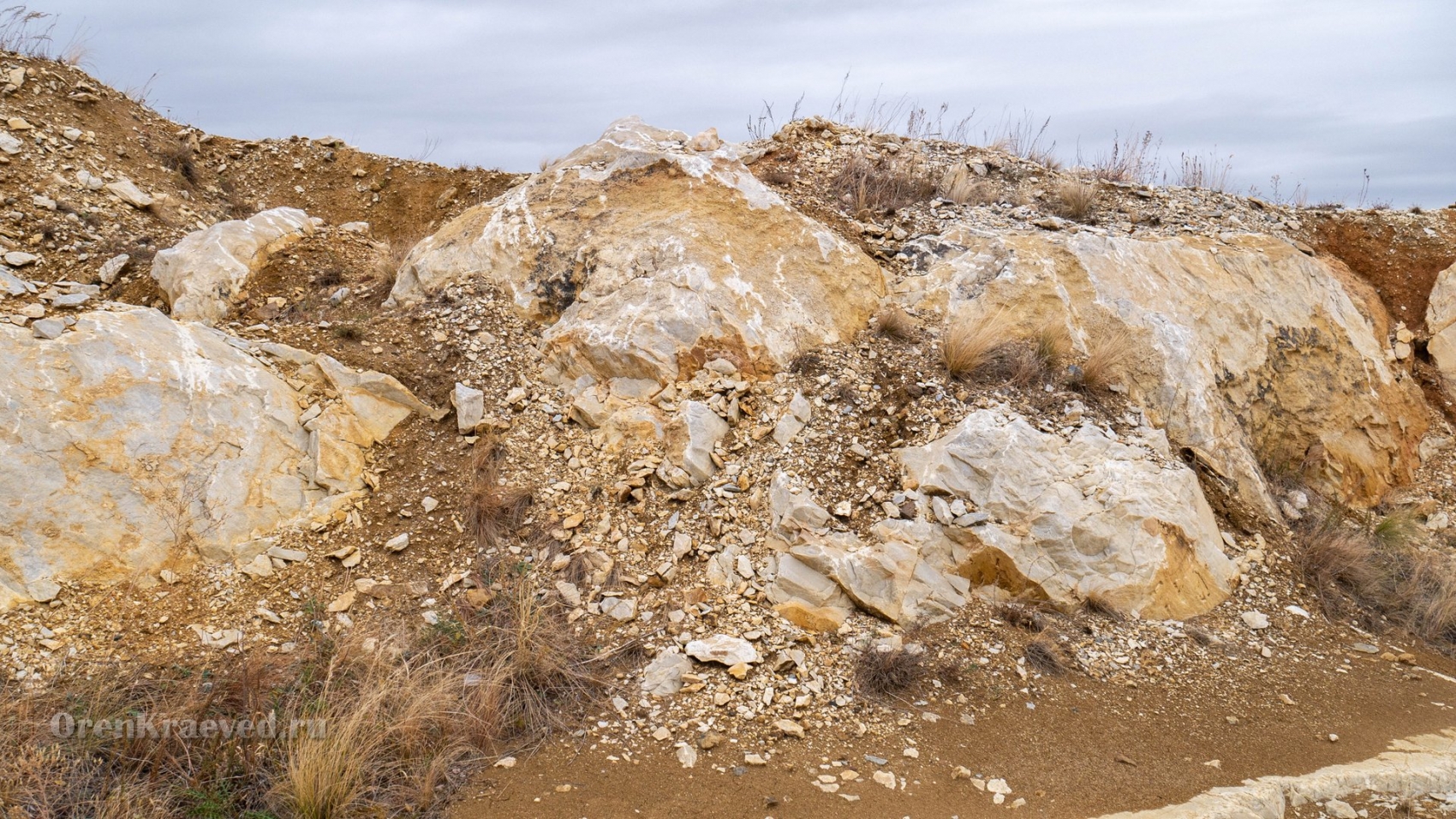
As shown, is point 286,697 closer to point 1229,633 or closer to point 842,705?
point 842,705

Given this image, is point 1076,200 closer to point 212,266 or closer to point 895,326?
point 895,326

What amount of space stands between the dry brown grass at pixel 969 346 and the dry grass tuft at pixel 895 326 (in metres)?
0.25

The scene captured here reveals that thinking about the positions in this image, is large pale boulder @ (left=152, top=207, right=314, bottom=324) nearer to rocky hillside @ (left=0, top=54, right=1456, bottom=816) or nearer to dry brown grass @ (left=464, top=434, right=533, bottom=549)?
rocky hillside @ (left=0, top=54, right=1456, bottom=816)

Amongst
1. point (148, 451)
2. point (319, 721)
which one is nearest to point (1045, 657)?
point (319, 721)

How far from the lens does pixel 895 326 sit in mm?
5875

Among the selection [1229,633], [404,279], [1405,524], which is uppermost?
[404,279]

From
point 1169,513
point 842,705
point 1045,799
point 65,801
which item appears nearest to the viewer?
point 65,801

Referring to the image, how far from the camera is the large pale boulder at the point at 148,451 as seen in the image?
4141mm

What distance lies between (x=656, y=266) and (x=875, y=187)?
94.6 inches

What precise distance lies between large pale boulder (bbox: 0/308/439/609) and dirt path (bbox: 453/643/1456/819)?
213 centimetres

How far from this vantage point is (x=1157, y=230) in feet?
23.1

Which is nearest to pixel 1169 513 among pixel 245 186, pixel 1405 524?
pixel 1405 524

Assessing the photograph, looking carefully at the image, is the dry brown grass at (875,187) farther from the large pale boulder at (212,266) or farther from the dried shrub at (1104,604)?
the large pale boulder at (212,266)

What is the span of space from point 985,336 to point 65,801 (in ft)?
17.0
